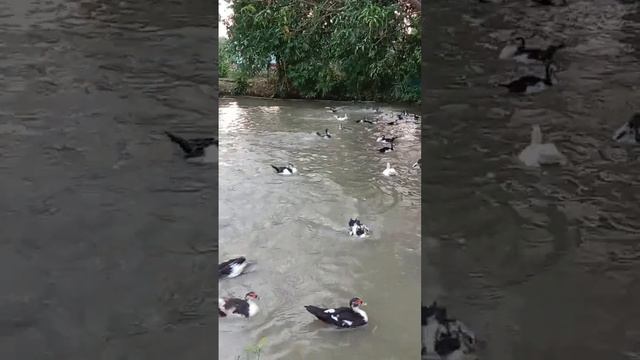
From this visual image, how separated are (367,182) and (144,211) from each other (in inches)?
219

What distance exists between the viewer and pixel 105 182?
32.6 inches

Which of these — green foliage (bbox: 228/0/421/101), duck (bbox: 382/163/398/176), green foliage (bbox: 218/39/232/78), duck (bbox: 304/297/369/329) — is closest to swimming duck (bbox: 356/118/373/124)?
green foliage (bbox: 228/0/421/101)

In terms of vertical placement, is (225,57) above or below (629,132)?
below

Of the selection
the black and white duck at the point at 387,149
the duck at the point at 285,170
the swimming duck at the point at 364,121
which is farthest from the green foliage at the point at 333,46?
the duck at the point at 285,170

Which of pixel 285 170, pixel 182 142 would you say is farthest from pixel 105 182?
pixel 285 170

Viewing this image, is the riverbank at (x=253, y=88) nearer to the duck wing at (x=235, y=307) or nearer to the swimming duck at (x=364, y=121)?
the swimming duck at (x=364, y=121)

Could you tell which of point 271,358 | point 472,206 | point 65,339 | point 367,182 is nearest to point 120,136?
point 65,339

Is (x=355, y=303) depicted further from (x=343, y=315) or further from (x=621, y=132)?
(x=621, y=132)

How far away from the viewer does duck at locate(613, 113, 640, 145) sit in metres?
0.77

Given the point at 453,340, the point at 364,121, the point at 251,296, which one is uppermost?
the point at 453,340

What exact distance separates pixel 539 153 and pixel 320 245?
143 inches

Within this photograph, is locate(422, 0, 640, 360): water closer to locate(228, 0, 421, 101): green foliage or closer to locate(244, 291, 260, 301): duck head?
locate(244, 291, 260, 301): duck head

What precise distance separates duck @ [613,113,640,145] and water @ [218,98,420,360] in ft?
5.64

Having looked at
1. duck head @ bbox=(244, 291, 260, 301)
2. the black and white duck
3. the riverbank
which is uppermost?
duck head @ bbox=(244, 291, 260, 301)
